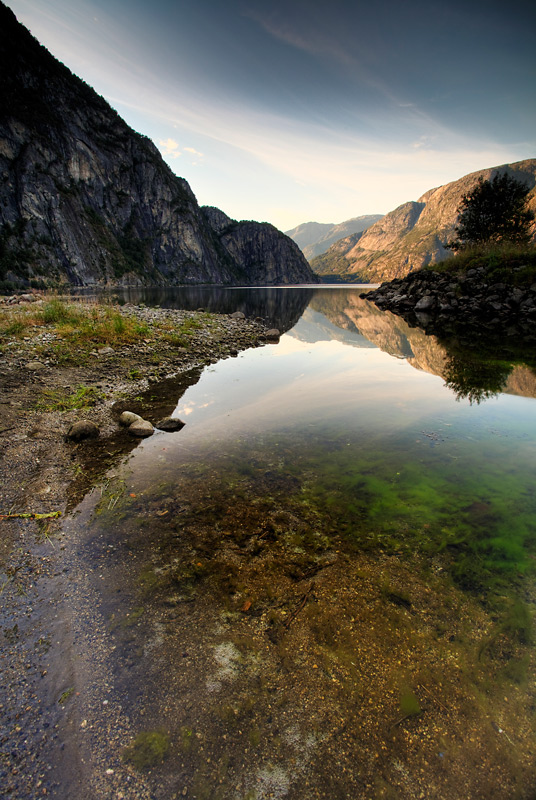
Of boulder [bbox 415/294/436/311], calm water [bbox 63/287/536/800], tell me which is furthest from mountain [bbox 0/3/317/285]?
calm water [bbox 63/287/536/800]

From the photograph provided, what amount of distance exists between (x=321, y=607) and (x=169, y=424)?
18.6 feet

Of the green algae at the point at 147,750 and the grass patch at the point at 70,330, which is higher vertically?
the grass patch at the point at 70,330

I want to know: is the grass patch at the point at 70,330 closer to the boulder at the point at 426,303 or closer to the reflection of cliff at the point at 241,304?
the reflection of cliff at the point at 241,304

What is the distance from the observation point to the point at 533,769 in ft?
7.80

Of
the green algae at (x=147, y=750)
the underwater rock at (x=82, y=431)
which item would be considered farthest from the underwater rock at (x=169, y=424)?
the green algae at (x=147, y=750)

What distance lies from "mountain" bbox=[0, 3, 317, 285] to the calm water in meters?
89.0

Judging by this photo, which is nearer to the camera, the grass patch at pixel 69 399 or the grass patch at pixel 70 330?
the grass patch at pixel 69 399

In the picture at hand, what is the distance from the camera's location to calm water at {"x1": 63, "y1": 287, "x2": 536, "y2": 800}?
94.8 inches

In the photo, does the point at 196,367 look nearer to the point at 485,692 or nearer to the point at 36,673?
the point at 36,673

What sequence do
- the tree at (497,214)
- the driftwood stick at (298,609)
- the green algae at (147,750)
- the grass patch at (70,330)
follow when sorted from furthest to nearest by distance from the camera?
the tree at (497,214)
the grass patch at (70,330)
the driftwood stick at (298,609)
the green algae at (147,750)

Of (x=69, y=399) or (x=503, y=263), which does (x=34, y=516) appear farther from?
(x=503, y=263)

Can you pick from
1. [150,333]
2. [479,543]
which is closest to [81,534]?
[479,543]

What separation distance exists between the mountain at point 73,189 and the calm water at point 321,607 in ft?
292

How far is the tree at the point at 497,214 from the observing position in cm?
3838
